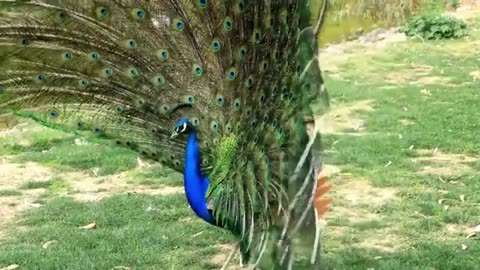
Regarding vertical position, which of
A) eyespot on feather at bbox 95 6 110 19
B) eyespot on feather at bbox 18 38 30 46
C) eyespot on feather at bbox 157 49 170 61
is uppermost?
eyespot on feather at bbox 95 6 110 19

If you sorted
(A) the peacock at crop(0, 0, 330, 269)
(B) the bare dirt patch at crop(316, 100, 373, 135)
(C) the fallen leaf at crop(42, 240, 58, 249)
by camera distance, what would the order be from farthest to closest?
1. (B) the bare dirt patch at crop(316, 100, 373, 135)
2. (C) the fallen leaf at crop(42, 240, 58, 249)
3. (A) the peacock at crop(0, 0, 330, 269)

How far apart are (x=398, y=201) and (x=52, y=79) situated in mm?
2729

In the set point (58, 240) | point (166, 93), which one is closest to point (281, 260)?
point (166, 93)

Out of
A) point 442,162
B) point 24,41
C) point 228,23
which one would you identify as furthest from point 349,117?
point 24,41

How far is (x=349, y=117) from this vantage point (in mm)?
7516

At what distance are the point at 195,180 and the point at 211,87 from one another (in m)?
0.40

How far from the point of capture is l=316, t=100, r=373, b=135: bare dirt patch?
23.1ft

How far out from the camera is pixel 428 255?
4.32 meters

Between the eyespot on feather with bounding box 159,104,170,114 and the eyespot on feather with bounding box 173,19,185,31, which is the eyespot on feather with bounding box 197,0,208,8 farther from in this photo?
the eyespot on feather with bounding box 159,104,170,114

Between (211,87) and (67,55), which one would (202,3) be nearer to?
(211,87)

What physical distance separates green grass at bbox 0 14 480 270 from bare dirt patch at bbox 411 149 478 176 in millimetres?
29

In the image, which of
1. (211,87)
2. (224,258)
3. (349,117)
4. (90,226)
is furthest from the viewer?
(349,117)

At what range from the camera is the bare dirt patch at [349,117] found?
7031mm

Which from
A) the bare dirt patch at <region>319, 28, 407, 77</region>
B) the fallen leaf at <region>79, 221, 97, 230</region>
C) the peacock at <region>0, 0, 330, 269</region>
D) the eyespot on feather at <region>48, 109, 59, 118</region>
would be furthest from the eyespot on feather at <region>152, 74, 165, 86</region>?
the bare dirt patch at <region>319, 28, 407, 77</region>
